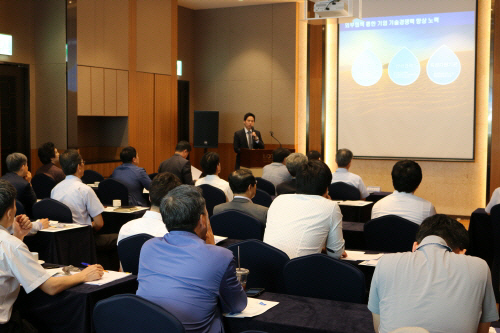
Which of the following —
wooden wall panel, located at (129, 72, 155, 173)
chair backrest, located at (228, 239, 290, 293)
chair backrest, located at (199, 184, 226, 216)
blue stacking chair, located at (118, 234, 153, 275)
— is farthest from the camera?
wooden wall panel, located at (129, 72, 155, 173)

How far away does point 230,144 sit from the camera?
460 inches

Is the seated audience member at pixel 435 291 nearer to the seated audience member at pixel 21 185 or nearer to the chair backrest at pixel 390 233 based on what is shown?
the chair backrest at pixel 390 233

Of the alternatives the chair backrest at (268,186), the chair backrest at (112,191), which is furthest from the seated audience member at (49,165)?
the chair backrest at (268,186)

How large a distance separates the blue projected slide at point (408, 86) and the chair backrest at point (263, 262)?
691 centimetres

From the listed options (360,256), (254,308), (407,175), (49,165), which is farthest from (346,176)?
(254,308)

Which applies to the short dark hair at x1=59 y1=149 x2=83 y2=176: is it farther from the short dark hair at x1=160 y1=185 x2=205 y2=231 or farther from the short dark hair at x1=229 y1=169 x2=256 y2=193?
the short dark hair at x1=160 y1=185 x2=205 y2=231

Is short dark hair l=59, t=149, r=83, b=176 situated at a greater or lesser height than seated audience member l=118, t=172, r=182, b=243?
greater

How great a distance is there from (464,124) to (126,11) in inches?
237

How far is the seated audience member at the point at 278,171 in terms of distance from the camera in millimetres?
6973

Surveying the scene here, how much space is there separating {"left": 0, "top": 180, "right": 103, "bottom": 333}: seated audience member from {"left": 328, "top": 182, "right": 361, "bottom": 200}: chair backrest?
3.92 m

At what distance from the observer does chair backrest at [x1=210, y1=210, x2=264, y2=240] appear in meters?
4.09

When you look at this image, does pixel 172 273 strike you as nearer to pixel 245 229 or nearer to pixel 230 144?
pixel 245 229

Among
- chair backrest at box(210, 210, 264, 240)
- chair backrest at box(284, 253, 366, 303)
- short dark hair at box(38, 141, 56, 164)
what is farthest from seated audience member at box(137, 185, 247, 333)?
short dark hair at box(38, 141, 56, 164)

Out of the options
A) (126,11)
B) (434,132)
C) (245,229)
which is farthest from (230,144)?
(245,229)
